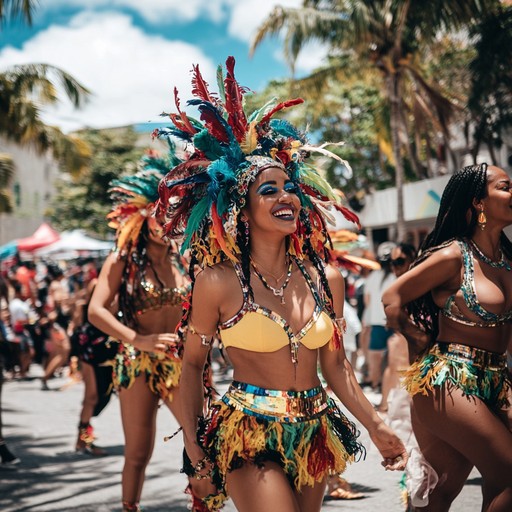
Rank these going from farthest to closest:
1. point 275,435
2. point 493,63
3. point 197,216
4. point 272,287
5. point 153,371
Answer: point 493,63 < point 153,371 < point 197,216 < point 272,287 < point 275,435

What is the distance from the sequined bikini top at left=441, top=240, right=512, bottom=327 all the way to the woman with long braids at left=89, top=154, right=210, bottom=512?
65.9 inches

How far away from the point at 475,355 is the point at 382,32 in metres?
13.5

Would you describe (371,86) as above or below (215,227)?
above

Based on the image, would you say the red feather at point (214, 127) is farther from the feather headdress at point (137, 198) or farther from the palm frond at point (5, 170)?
the palm frond at point (5, 170)

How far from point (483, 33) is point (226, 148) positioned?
12126 mm

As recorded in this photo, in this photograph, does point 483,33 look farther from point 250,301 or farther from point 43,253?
point 43,253

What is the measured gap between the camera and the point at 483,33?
14.2 m

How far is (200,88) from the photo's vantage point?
139 inches

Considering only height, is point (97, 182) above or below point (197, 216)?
above

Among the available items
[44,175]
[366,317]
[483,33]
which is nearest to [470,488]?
[366,317]

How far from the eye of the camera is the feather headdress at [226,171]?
3336 millimetres

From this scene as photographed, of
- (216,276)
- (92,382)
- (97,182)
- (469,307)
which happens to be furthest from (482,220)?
(97,182)

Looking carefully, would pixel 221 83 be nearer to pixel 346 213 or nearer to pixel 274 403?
pixel 346 213

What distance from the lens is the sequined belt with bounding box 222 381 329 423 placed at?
3100mm
